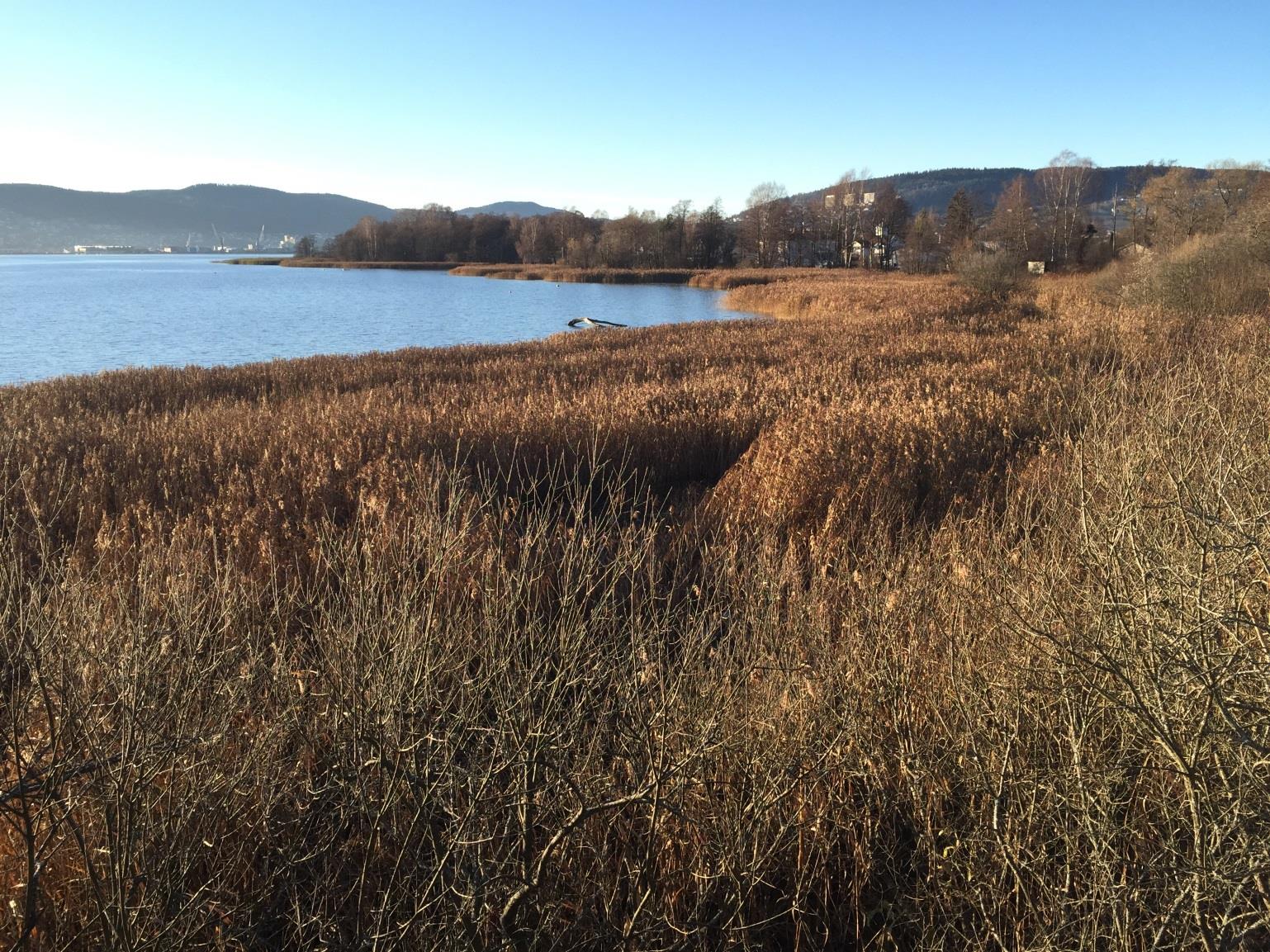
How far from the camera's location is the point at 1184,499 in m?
3.23

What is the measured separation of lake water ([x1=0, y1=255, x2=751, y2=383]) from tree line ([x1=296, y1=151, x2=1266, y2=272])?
72.8 feet

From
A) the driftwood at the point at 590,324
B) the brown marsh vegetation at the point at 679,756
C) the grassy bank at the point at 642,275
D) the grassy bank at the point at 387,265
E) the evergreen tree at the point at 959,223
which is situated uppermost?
the evergreen tree at the point at 959,223

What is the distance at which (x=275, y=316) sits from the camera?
3528cm

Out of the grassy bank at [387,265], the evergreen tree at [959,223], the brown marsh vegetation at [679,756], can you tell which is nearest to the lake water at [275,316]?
the brown marsh vegetation at [679,756]

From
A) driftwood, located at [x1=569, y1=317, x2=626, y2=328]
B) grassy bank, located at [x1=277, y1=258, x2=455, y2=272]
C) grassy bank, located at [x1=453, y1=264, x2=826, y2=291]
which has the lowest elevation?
driftwood, located at [x1=569, y1=317, x2=626, y2=328]

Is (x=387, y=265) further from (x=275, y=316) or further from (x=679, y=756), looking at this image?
(x=679, y=756)

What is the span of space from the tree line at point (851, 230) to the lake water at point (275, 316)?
2218 cm

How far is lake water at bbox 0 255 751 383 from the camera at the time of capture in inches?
921

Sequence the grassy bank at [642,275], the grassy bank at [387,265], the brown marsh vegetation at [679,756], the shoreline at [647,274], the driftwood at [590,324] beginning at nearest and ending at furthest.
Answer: the brown marsh vegetation at [679,756] → the driftwood at [590,324] → the shoreline at [647,274] → the grassy bank at [642,275] → the grassy bank at [387,265]

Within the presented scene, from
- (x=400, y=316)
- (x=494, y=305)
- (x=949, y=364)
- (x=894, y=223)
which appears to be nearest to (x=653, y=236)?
(x=894, y=223)

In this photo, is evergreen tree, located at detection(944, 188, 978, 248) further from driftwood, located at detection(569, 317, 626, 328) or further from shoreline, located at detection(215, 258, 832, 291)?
driftwood, located at detection(569, 317, 626, 328)

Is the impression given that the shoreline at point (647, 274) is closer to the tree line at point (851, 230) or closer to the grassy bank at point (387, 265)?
the grassy bank at point (387, 265)

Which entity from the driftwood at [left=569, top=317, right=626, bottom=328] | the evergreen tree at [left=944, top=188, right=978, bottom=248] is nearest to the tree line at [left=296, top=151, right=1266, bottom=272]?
the evergreen tree at [left=944, top=188, right=978, bottom=248]

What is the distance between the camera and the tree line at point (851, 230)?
5856 centimetres
